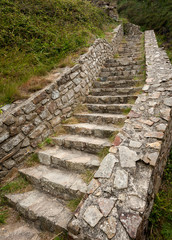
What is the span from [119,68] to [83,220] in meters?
5.11


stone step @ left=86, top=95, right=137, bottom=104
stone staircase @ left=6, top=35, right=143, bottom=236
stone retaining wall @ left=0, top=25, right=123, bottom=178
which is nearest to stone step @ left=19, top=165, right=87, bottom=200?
stone staircase @ left=6, top=35, right=143, bottom=236

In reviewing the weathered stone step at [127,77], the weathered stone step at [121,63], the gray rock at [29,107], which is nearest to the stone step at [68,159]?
the gray rock at [29,107]

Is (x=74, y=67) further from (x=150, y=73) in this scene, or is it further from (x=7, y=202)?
(x=7, y=202)

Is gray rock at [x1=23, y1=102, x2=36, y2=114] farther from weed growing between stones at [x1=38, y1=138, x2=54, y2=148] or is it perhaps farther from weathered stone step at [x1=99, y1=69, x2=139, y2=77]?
weathered stone step at [x1=99, y1=69, x2=139, y2=77]

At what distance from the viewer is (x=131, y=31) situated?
12930 millimetres

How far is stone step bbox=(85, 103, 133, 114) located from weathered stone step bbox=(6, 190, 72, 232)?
237 centimetres

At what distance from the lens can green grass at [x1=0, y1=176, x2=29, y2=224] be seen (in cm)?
240

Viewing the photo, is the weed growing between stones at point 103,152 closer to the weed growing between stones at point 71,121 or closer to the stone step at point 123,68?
the weed growing between stones at point 71,121

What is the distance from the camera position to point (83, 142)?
2.86 m

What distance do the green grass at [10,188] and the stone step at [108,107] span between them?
2.38 metres

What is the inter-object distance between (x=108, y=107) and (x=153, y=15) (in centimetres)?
1372

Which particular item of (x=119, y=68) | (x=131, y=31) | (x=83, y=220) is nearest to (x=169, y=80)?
(x=119, y=68)

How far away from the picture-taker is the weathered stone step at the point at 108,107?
11.8 ft

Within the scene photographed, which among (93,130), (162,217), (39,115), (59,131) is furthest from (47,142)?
(162,217)
